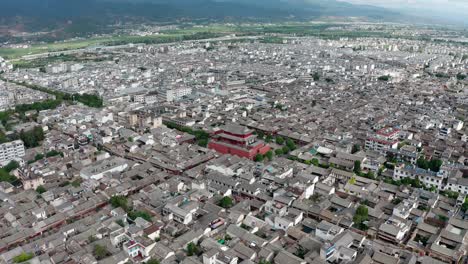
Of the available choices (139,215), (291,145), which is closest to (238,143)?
(291,145)

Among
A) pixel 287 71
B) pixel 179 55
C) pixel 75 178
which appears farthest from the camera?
pixel 179 55

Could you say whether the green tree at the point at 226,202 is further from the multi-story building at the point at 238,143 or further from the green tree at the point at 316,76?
the green tree at the point at 316,76

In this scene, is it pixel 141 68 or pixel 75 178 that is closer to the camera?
pixel 75 178

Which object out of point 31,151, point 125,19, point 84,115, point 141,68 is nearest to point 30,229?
point 31,151

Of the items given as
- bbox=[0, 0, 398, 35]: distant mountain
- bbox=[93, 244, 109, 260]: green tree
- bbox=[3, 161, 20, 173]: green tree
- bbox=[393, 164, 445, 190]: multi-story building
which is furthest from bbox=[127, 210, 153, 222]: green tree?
bbox=[0, 0, 398, 35]: distant mountain

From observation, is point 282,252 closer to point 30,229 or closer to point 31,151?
point 30,229

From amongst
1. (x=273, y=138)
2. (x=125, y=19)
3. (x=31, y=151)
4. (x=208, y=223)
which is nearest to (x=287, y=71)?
(x=273, y=138)

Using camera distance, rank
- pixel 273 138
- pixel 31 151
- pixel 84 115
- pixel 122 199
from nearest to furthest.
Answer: pixel 122 199, pixel 31 151, pixel 273 138, pixel 84 115
